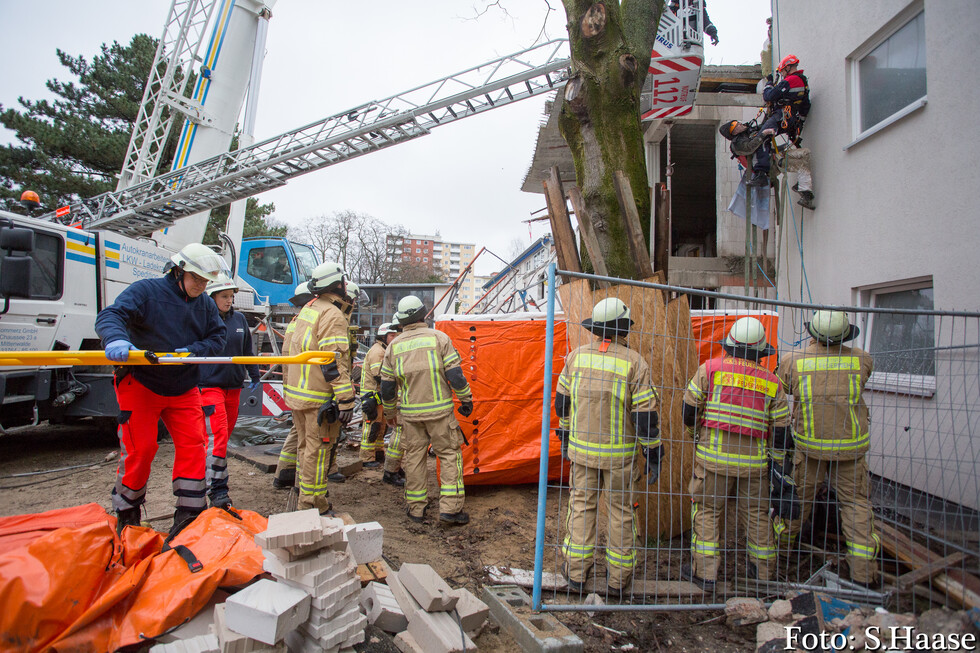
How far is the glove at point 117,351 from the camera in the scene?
107 inches

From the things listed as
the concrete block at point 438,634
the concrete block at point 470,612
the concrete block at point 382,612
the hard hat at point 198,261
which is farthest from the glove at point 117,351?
the concrete block at point 470,612

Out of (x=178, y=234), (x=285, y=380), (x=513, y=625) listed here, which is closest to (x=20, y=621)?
(x=513, y=625)

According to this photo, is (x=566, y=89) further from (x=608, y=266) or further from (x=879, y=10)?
(x=879, y=10)

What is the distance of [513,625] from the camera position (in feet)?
8.77

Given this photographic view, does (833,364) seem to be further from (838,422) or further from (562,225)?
(562,225)

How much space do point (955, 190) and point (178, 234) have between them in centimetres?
1043

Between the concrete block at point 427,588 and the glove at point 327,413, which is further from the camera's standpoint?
the glove at point 327,413

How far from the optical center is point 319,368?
166 inches

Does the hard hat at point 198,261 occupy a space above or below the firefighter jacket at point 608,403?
above

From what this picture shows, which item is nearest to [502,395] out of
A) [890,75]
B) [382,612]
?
[382,612]

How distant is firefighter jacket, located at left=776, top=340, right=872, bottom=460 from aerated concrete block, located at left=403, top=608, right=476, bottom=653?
2.53 m

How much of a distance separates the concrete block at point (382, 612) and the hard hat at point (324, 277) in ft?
8.45

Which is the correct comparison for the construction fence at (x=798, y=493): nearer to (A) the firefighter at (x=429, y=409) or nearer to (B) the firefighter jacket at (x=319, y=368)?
(A) the firefighter at (x=429, y=409)

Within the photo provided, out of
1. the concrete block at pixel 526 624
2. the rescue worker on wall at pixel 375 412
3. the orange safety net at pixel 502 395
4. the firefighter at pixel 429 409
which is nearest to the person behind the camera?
the concrete block at pixel 526 624
